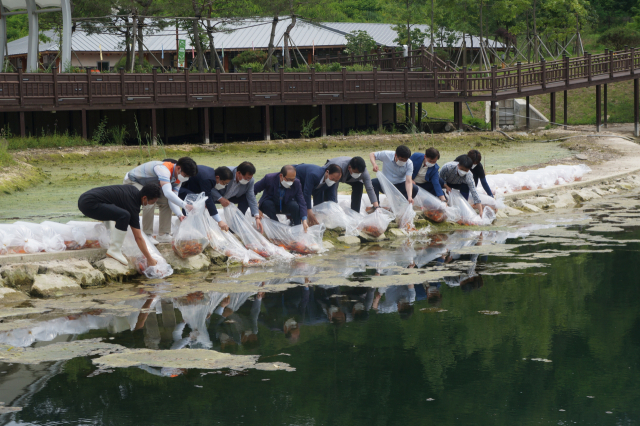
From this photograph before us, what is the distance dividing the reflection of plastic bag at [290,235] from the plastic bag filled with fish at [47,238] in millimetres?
2349

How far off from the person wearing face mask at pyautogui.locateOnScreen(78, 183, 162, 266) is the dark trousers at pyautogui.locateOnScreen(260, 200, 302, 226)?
166 centimetres

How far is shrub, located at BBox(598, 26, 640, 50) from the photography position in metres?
41.8

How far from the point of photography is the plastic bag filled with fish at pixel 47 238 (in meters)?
8.23

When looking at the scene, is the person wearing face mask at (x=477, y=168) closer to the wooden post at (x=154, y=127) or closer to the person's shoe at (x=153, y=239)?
the person's shoe at (x=153, y=239)

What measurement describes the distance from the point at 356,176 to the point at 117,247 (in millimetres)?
3100

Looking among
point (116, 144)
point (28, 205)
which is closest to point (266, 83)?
point (116, 144)

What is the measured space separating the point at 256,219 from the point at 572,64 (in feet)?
75.4

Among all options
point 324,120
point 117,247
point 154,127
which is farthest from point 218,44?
point 117,247

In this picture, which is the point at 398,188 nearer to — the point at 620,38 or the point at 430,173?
the point at 430,173

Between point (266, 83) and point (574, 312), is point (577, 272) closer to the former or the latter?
point (574, 312)

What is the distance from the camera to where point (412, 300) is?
7191mm

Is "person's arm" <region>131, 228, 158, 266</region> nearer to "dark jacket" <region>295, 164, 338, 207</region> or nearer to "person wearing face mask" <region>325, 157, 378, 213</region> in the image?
"dark jacket" <region>295, 164, 338, 207</region>

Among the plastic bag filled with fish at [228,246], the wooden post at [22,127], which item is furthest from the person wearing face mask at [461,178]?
the wooden post at [22,127]

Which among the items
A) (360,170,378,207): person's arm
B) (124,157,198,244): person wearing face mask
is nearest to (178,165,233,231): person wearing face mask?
(124,157,198,244): person wearing face mask
